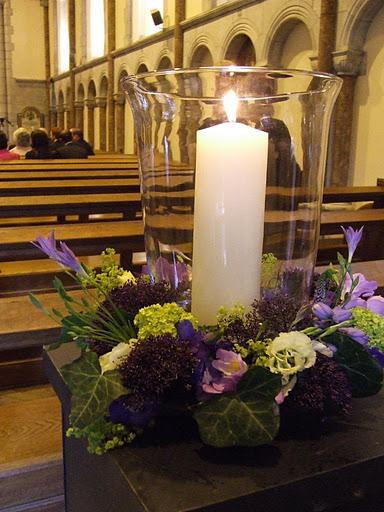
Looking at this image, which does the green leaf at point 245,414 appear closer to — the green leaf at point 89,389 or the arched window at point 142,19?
the green leaf at point 89,389

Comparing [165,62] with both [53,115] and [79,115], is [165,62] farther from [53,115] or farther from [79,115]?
[53,115]

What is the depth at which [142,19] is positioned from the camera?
42.7 feet

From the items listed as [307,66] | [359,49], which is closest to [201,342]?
[359,49]

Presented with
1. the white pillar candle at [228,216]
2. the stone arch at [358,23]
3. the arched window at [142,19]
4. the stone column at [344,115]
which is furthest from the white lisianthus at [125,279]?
the arched window at [142,19]

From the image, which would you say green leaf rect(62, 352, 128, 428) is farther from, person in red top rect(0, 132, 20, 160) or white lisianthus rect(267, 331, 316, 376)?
person in red top rect(0, 132, 20, 160)

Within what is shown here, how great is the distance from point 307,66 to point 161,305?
8.08 m

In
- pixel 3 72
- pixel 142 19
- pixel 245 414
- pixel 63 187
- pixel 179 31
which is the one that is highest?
pixel 142 19

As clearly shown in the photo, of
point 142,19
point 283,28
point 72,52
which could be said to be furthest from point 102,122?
point 283,28

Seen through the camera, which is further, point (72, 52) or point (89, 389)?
point (72, 52)

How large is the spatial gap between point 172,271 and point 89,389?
0.24 meters

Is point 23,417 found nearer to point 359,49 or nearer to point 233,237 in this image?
point 233,237

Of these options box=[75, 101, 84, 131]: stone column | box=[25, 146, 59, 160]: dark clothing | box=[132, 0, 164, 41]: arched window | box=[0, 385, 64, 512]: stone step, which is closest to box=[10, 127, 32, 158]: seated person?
box=[25, 146, 59, 160]: dark clothing

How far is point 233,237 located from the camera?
2.51ft

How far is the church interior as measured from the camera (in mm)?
1551
